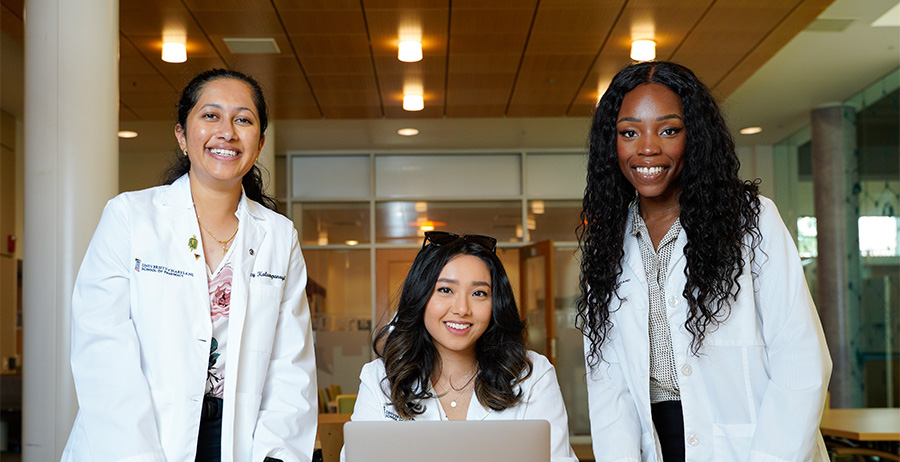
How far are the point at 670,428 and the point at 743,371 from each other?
0.80 ft

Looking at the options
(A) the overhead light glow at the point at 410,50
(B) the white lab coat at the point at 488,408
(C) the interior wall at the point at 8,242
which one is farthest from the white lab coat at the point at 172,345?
(C) the interior wall at the point at 8,242

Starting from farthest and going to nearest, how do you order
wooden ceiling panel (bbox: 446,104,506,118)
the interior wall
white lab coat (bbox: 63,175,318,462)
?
the interior wall, wooden ceiling panel (bbox: 446,104,506,118), white lab coat (bbox: 63,175,318,462)

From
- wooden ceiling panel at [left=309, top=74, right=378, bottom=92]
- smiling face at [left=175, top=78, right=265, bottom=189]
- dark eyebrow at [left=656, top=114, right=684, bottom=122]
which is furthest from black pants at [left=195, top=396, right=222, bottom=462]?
wooden ceiling panel at [left=309, top=74, right=378, bottom=92]

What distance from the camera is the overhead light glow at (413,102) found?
294 inches

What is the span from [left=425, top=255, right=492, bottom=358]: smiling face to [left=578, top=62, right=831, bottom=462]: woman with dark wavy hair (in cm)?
54

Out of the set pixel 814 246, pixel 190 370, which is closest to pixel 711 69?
pixel 814 246

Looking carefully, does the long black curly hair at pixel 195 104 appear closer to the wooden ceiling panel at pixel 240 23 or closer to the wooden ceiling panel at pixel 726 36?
the wooden ceiling panel at pixel 240 23

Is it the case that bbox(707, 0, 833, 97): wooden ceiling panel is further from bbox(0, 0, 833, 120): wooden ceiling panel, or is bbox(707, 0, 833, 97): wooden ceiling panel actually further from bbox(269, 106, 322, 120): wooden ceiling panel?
bbox(269, 106, 322, 120): wooden ceiling panel

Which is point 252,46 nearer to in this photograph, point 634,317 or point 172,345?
point 172,345

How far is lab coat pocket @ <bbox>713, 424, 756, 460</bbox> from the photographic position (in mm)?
2031

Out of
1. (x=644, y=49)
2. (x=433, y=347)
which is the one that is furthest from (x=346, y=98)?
(x=433, y=347)

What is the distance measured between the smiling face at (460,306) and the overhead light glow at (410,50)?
3449 millimetres

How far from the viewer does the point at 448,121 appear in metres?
9.24

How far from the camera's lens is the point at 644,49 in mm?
6133
